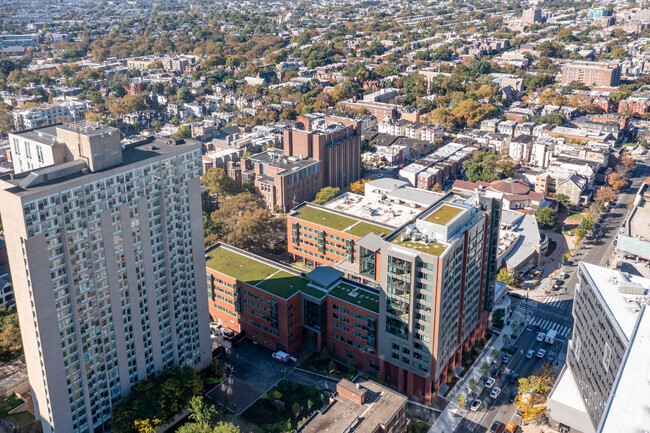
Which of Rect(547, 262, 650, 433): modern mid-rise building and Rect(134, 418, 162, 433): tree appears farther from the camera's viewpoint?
Rect(134, 418, 162, 433): tree

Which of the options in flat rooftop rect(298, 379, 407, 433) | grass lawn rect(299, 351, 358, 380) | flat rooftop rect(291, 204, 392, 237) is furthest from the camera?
flat rooftop rect(291, 204, 392, 237)

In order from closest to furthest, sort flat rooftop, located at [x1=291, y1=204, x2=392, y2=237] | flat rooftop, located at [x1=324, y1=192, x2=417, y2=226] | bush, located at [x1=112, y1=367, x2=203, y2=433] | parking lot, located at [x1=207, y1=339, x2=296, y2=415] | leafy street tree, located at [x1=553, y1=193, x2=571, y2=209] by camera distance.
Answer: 1. bush, located at [x1=112, y1=367, x2=203, y2=433]
2. parking lot, located at [x1=207, y1=339, x2=296, y2=415]
3. flat rooftop, located at [x1=291, y1=204, x2=392, y2=237]
4. flat rooftop, located at [x1=324, y1=192, x2=417, y2=226]
5. leafy street tree, located at [x1=553, y1=193, x2=571, y2=209]

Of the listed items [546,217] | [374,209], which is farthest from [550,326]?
[546,217]

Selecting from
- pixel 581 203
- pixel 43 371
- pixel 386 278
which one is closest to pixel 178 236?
pixel 43 371

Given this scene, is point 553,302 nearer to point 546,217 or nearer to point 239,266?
point 546,217

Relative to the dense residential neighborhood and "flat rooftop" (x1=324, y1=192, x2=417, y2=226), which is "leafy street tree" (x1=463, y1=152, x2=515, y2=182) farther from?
"flat rooftop" (x1=324, y1=192, x2=417, y2=226)

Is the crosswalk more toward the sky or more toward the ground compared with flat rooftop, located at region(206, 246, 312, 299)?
more toward the ground

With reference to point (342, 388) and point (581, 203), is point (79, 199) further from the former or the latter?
point (581, 203)

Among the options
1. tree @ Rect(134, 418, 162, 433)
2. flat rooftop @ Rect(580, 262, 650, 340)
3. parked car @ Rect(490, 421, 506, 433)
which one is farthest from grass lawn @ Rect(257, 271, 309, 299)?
flat rooftop @ Rect(580, 262, 650, 340)
